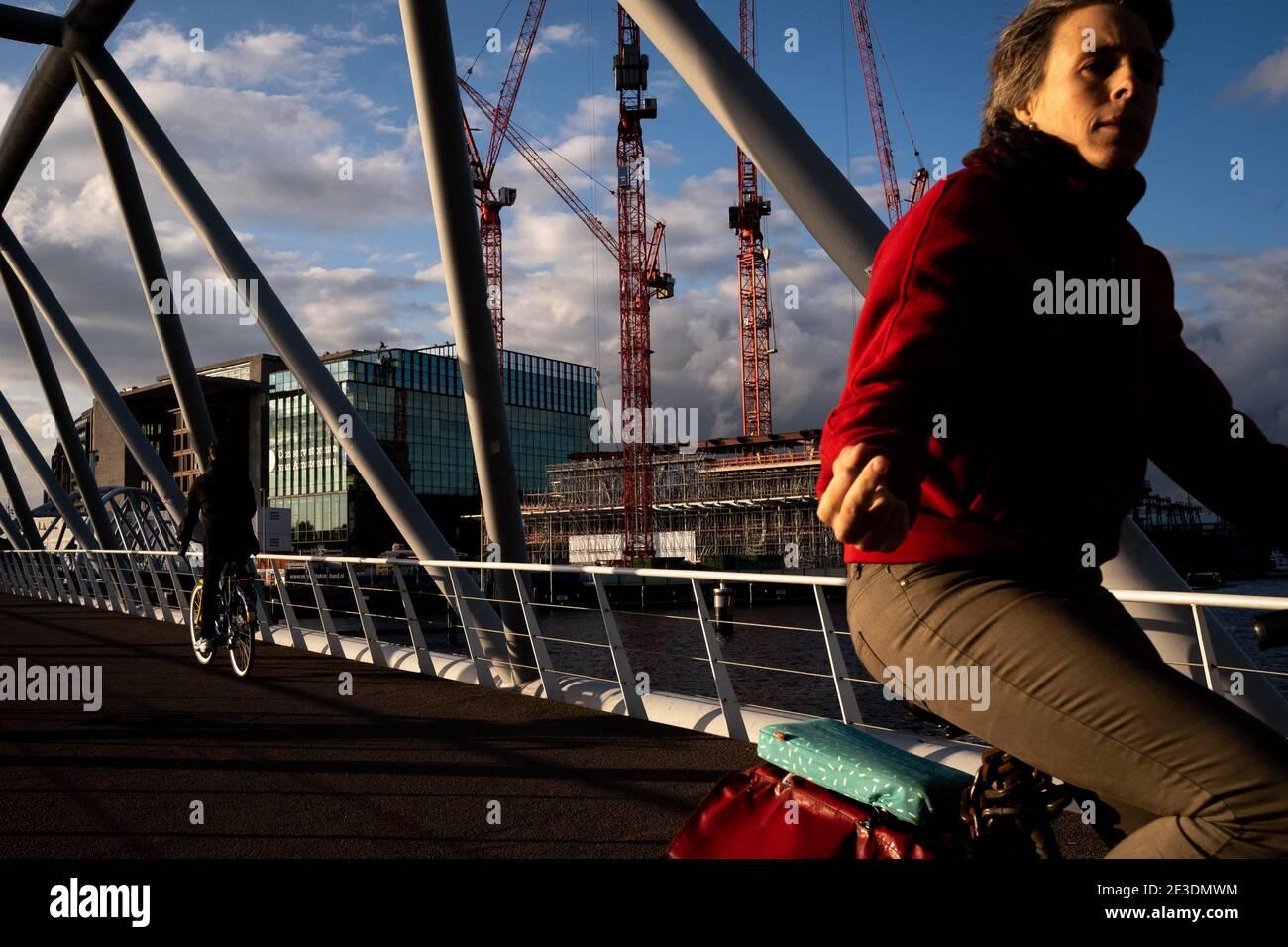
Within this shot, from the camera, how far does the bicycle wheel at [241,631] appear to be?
9.12m

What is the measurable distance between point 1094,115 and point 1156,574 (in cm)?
265

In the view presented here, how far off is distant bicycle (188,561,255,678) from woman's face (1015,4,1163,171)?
8.73 meters

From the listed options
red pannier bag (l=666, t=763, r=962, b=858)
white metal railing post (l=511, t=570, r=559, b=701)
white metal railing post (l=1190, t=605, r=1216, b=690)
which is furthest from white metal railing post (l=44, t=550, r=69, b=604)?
red pannier bag (l=666, t=763, r=962, b=858)

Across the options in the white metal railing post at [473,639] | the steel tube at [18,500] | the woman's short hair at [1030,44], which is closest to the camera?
the woman's short hair at [1030,44]

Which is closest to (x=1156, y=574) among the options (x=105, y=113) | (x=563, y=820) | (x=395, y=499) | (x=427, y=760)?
(x=563, y=820)

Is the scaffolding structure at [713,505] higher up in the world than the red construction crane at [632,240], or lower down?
lower down

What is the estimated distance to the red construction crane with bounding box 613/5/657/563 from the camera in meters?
77.0

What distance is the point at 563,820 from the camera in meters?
4.41

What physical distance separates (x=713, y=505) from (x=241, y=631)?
72408 millimetres

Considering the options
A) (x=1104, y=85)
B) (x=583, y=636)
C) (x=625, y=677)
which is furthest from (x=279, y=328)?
(x=583, y=636)

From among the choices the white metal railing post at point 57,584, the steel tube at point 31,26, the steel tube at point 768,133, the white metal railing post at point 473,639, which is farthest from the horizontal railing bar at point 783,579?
the white metal railing post at point 57,584

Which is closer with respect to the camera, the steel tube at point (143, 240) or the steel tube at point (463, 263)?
the steel tube at point (463, 263)

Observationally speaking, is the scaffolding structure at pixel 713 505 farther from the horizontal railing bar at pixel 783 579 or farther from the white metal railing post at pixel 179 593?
the horizontal railing bar at pixel 783 579

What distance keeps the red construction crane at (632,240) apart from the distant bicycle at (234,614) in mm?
66608
